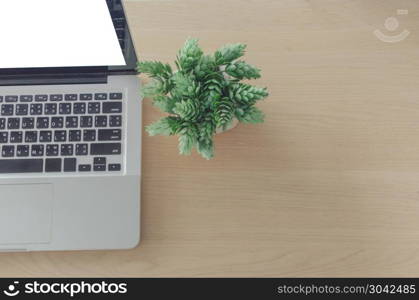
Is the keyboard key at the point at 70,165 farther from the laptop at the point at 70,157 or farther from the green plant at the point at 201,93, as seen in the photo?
the green plant at the point at 201,93

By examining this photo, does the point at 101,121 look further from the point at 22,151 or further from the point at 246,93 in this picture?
the point at 246,93

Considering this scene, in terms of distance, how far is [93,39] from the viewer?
558 mm

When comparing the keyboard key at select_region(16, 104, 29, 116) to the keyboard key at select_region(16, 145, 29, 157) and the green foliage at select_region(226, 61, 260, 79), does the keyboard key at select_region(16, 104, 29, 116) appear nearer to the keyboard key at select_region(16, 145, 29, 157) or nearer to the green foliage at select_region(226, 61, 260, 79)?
the keyboard key at select_region(16, 145, 29, 157)

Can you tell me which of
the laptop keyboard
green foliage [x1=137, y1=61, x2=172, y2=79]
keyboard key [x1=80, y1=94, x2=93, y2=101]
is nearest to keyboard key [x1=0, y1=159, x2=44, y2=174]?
the laptop keyboard

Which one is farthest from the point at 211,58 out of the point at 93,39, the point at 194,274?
the point at 194,274

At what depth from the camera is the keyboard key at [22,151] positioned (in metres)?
0.61

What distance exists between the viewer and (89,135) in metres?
0.62

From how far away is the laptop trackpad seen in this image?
23.6 inches

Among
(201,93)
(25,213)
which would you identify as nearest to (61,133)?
(25,213)

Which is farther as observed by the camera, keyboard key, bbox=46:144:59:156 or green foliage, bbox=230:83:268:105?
keyboard key, bbox=46:144:59:156

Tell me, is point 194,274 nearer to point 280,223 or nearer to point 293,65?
point 280,223

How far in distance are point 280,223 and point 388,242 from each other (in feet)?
0.51

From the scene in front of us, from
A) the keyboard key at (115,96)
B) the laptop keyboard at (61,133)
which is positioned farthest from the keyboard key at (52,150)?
the keyboard key at (115,96)

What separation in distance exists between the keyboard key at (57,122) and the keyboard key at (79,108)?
24 millimetres
